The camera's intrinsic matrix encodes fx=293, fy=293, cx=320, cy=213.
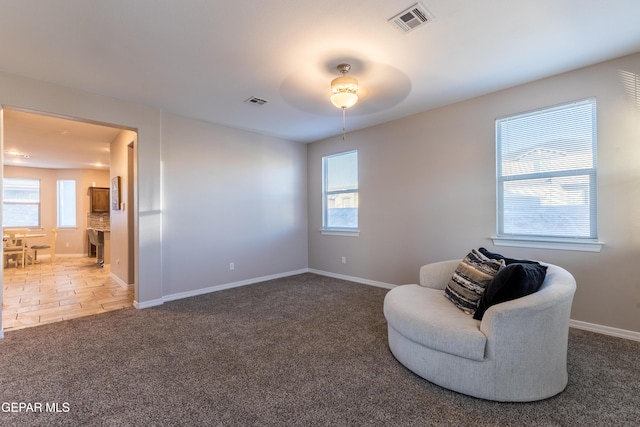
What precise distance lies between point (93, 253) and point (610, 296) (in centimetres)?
1040

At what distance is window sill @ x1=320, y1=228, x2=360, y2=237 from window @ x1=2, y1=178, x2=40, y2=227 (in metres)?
8.15

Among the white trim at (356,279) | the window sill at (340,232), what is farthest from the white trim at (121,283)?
the window sill at (340,232)

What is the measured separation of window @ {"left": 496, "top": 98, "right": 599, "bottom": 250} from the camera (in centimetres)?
291

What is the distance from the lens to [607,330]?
110 inches

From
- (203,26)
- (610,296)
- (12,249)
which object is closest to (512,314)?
(610,296)

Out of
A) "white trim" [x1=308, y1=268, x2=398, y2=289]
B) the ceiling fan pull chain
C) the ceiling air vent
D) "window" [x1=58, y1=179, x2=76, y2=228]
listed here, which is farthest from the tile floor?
the ceiling air vent

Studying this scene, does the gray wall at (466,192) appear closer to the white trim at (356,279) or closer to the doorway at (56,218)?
the white trim at (356,279)

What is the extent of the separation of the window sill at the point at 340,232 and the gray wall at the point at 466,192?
0.40 ft

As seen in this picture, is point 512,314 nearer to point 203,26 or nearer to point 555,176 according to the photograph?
point 555,176

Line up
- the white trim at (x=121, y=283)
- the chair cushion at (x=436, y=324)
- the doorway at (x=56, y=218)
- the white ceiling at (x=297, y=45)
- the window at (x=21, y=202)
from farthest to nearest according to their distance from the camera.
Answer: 1. the window at (x=21, y=202)
2. the white trim at (x=121, y=283)
3. the doorway at (x=56, y=218)
4. the white ceiling at (x=297, y=45)
5. the chair cushion at (x=436, y=324)

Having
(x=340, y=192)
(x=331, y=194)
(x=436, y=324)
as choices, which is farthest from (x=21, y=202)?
(x=436, y=324)

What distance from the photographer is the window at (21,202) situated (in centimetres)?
769

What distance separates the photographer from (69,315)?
3457 millimetres

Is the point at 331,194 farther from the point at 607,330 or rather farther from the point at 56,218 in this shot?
the point at 56,218
